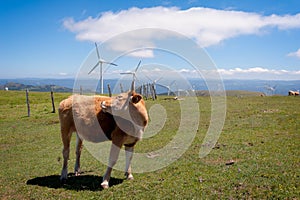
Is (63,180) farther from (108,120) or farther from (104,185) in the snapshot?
(108,120)

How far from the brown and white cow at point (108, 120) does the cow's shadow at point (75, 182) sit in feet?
1.18

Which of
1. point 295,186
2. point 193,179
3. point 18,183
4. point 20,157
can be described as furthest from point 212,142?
point 20,157

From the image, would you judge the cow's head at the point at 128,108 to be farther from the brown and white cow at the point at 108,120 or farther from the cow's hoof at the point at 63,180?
the cow's hoof at the point at 63,180

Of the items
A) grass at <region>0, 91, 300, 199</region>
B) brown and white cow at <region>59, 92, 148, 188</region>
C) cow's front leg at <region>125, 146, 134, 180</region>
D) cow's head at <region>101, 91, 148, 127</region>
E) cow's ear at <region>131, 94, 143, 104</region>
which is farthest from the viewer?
cow's front leg at <region>125, 146, 134, 180</region>

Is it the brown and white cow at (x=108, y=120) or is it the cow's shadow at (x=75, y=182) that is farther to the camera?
the cow's shadow at (x=75, y=182)

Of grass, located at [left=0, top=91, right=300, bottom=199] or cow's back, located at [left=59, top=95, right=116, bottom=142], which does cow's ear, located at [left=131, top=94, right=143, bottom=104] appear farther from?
grass, located at [left=0, top=91, right=300, bottom=199]

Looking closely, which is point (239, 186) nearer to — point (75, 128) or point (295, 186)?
point (295, 186)

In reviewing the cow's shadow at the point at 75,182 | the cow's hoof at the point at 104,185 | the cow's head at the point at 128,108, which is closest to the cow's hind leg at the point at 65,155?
the cow's shadow at the point at 75,182

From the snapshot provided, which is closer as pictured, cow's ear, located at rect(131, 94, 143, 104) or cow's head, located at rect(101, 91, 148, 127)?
cow's ear, located at rect(131, 94, 143, 104)

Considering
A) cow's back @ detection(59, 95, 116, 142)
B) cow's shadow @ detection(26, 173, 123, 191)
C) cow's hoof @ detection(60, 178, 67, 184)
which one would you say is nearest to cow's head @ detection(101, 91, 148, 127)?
cow's back @ detection(59, 95, 116, 142)

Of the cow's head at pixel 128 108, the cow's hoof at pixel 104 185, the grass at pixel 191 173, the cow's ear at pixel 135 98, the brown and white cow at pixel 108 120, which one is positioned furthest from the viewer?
→ the cow's hoof at pixel 104 185

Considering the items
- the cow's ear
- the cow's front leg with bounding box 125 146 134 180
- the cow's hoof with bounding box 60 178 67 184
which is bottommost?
the cow's hoof with bounding box 60 178 67 184

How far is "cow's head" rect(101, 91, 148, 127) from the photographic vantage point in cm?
952

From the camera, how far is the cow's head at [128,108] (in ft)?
31.2
